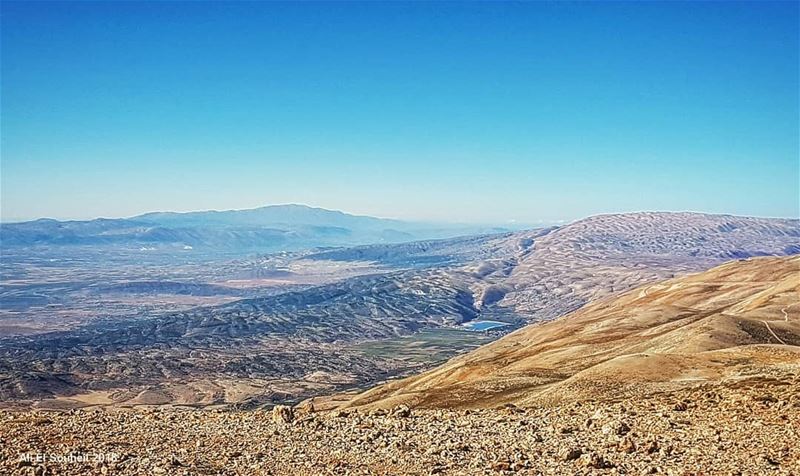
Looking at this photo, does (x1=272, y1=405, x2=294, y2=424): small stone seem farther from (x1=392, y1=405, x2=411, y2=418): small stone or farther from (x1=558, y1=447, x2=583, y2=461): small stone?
(x1=558, y1=447, x2=583, y2=461): small stone

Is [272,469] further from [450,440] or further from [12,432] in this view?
[12,432]

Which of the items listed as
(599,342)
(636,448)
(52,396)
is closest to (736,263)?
(599,342)

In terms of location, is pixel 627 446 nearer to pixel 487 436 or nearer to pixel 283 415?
pixel 487 436

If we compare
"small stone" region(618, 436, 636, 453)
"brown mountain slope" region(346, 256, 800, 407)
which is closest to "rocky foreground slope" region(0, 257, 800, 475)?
"small stone" region(618, 436, 636, 453)

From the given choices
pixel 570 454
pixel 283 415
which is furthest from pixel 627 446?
pixel 283 415

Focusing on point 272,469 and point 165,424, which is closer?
point 272,469

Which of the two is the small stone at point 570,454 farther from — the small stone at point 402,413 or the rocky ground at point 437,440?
the small stone at point 402,413
